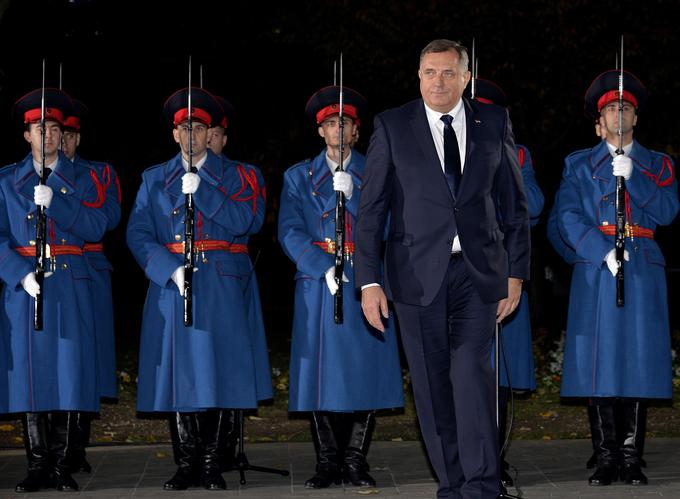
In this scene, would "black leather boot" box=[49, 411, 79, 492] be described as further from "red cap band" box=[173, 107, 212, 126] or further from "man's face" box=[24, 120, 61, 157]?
"red cap band" box=[173, 107, 212, 126]

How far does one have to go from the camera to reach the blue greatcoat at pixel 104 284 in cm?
920

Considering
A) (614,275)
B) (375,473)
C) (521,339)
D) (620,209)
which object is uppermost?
(620,209)

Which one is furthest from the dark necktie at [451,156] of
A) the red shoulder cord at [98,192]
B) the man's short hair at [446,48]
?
the red shoulder cord at [98,192]

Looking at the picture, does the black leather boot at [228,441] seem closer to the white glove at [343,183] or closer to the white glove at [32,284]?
the white glove at [32,284]

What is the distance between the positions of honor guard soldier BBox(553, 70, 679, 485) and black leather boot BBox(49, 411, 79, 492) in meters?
3.07

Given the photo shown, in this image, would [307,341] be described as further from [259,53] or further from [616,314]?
[259,53]

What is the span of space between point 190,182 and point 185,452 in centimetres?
163

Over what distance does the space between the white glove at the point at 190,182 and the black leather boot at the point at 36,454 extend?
1.66 metres

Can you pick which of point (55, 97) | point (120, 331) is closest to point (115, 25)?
point (120, 331)

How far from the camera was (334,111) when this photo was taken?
29.0 feet

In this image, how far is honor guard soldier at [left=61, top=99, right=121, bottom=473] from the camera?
9188mm

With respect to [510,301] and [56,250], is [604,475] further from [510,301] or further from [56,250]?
[56,250]

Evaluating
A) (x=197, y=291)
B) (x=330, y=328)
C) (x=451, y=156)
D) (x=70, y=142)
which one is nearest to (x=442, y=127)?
(x=451, y=156)

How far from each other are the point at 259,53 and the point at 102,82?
99.6 inches
